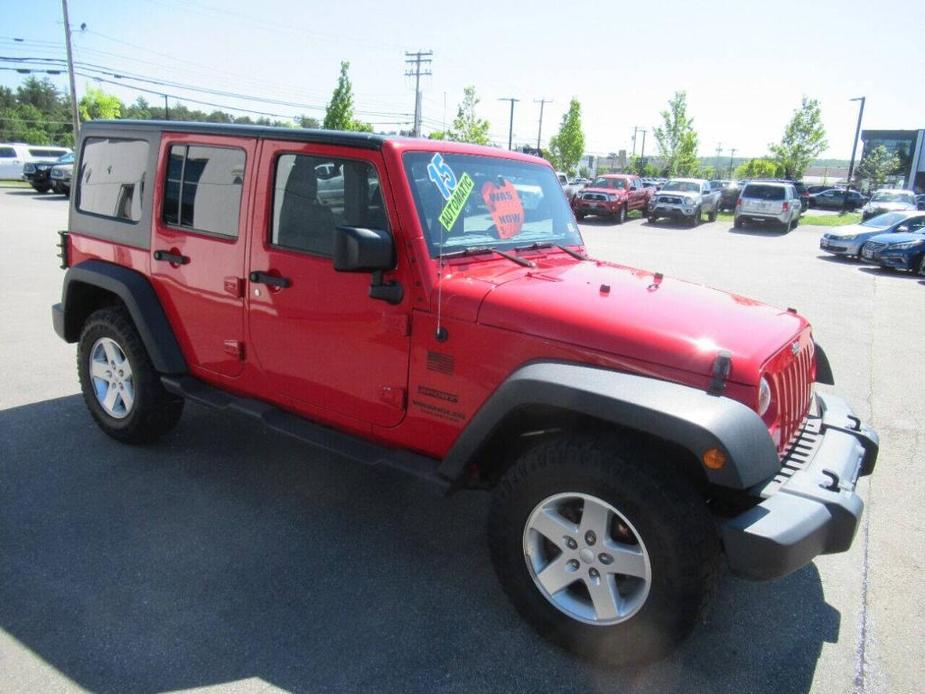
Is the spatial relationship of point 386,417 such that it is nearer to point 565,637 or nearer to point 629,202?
point 565,637

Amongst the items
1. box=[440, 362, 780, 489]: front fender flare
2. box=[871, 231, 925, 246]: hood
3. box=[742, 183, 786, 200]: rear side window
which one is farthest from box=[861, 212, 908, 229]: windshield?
box=[440, 362, 780, 489]: front fender flare

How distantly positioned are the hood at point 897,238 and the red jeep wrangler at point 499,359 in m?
14.5

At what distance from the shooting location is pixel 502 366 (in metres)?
2.76

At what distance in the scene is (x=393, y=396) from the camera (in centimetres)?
309

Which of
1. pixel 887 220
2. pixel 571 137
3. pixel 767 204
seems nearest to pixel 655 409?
pixel 887 220

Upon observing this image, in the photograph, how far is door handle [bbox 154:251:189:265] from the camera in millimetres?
3816

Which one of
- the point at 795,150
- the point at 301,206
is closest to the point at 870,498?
the point at 301,206

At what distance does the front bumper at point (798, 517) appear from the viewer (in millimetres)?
2234

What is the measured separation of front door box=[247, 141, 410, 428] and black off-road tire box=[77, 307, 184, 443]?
3.24 feet

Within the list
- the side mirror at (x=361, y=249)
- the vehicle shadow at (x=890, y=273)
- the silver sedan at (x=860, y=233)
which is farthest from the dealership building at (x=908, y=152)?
the side mirror at (x=361, y=249)

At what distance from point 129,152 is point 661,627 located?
156 inches

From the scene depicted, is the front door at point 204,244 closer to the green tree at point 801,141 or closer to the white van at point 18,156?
the white van at point 18,156

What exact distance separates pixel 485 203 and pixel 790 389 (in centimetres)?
163

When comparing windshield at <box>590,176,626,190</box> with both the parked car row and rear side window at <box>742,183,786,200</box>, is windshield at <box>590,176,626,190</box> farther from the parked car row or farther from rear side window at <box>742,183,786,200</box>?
the parked car row
